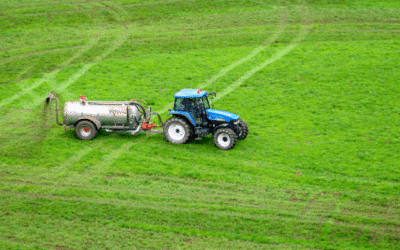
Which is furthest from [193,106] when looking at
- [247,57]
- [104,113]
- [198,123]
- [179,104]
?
[247,57]

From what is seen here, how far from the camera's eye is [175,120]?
2705 cm

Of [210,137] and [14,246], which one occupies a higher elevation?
[210,137]

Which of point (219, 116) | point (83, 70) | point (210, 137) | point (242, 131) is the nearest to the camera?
point (219, 116)

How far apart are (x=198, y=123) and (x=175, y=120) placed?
1286 millimetres

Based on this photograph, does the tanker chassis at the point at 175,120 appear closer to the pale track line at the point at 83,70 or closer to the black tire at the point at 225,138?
the black tire at the point at 225,138

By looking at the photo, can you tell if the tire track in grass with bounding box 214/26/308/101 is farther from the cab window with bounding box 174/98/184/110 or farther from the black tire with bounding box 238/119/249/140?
the cab window with bounding box 174/98/184/110

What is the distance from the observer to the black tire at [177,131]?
27.0 m

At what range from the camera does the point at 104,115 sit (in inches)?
1087

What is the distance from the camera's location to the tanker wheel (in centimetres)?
2764

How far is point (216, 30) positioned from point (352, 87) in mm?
15744

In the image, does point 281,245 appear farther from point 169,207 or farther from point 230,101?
point 230,101

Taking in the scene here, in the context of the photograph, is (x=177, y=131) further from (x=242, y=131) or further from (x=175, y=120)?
(x=242, y=131)

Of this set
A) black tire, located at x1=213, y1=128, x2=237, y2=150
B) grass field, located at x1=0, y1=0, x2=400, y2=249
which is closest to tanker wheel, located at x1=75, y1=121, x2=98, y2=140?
grass field, located at x1=0, y1=0, x2=400, y2=249

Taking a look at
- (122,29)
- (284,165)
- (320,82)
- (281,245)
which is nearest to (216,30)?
(122,29)
